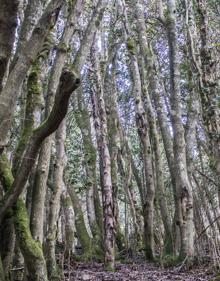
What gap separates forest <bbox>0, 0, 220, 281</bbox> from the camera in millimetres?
3975

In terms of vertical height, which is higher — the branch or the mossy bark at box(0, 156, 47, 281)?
the branch

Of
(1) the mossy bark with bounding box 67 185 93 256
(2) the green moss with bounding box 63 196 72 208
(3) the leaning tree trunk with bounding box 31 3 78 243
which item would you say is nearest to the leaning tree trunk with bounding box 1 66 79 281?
(3) the leaning tree trunk with bounding box 31 3 78 243

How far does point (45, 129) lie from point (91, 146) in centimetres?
1199

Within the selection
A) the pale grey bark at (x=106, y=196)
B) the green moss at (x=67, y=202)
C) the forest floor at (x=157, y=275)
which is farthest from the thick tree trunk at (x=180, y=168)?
the green moss at (x=67, y=202)

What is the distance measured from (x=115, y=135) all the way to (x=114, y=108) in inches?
66.9

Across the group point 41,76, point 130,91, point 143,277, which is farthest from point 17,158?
point 130,91

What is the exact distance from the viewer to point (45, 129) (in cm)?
350

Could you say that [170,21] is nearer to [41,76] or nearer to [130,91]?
[41,76]

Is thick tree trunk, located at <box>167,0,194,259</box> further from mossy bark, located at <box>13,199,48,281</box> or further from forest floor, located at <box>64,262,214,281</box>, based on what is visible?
mossy bark, located at <box>13,199,48,281</box>

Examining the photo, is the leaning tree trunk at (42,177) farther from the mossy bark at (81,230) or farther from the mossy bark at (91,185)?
the mossy bark at (91,185)

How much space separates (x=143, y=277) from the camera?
8180 mm

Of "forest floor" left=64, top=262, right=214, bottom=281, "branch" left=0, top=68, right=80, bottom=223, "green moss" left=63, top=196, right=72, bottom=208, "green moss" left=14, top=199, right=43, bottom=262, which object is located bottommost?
"forest floor" left=64, top=262, right=214, bottom=281

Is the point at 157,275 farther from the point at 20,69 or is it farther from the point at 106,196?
the point at 20,69

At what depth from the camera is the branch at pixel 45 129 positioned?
2.87m
